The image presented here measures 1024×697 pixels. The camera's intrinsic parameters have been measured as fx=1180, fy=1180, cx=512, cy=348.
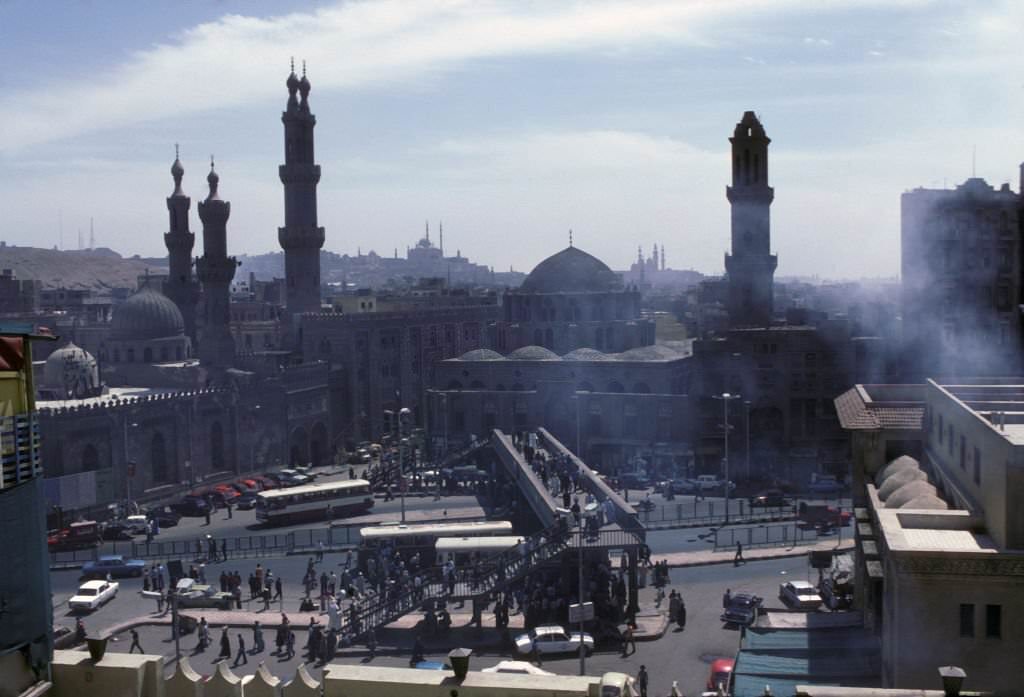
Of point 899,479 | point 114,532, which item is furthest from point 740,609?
point 114,532

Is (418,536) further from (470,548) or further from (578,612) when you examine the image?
(578,612)

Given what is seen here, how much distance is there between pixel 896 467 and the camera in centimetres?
2181

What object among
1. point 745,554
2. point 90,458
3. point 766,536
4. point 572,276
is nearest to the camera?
point 745,554

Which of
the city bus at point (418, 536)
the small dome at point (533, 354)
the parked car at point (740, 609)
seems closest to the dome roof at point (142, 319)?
the small dome at point (533, 354)

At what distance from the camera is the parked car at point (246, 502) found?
4434 centimetres

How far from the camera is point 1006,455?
48.6ft

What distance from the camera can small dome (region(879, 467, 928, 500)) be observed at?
20.1 metres

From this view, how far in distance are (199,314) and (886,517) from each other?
6015 cm

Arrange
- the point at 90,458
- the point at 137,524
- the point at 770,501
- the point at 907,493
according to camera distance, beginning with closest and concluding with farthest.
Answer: the point at 907,493 < the point at 137,524 < the point at 770,501 < the point at 90,458

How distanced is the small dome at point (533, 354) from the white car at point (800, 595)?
31.8 metres

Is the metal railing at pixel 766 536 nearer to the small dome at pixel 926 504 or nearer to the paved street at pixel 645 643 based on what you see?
the paved street at pixel 645 643

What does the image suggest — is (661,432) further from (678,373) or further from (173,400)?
(173,400)

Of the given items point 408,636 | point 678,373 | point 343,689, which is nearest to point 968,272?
point 678,373

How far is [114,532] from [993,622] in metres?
31.0
